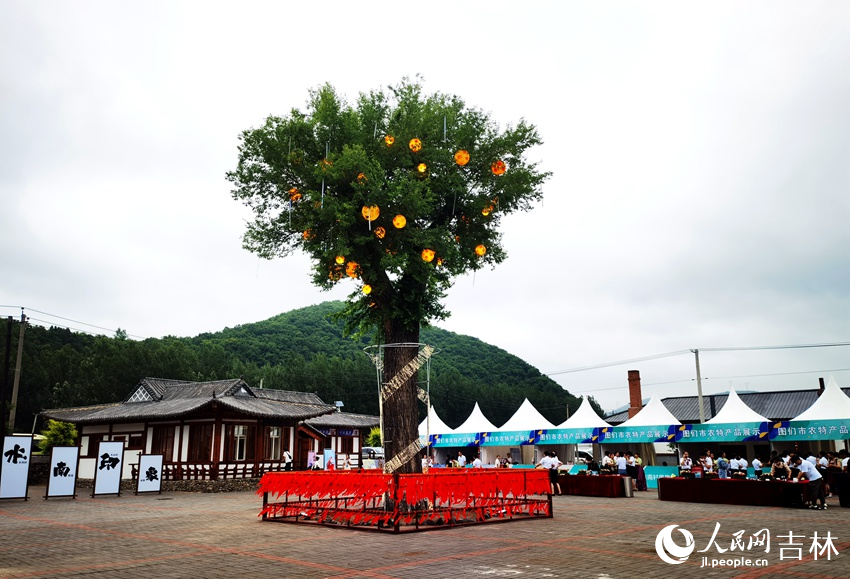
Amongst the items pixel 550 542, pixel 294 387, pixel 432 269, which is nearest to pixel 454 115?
pixel 432 269

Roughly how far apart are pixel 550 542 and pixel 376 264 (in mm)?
7147

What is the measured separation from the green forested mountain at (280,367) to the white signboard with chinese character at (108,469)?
23850mm

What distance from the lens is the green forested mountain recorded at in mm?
50688

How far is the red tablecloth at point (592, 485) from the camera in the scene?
2084 centimetres

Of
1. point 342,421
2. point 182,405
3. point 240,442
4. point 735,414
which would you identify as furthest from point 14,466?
point 735,414

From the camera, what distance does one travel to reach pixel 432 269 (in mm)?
14547

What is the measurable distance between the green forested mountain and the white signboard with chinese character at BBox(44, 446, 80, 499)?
82.5ft

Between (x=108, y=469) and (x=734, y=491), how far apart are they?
20.6 metres

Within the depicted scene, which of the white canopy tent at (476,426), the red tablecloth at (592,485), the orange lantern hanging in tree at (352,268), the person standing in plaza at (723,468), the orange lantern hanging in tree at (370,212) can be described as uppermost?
the orange lantern hanging in tree at (370,212)

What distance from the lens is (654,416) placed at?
2647cm

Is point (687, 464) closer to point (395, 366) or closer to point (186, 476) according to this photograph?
point (395, 366)

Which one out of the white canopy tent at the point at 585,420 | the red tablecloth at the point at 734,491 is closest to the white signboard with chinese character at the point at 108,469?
the white canopy tent at the point at 585,420

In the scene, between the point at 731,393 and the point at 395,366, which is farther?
the point at 731,393

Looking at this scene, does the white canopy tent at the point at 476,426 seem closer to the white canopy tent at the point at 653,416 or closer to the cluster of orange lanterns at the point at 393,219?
the white canopy tent at the point at 653,416
